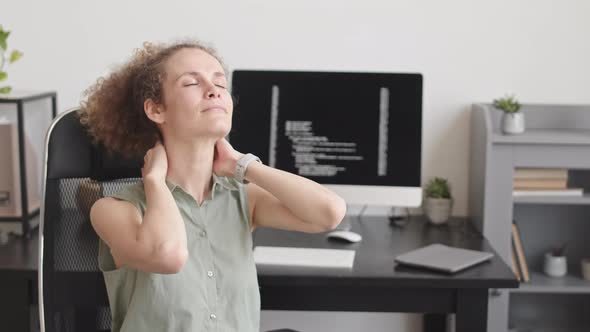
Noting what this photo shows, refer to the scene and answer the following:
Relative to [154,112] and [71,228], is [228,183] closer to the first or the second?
[154,112]

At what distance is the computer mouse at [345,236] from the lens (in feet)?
8.30

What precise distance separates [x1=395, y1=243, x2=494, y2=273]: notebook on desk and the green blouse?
2.01 feet

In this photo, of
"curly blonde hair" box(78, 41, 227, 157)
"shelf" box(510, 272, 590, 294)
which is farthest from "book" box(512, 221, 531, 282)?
"curly blonde hair" box(78, 41, 227, 157)

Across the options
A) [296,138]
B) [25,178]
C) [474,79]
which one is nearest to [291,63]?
[296,138]

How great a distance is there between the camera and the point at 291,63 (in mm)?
2922

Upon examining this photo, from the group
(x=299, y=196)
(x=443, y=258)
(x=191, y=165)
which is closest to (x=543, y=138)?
(x=443, y=258)

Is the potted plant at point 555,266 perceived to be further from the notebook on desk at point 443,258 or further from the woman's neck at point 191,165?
the woman's neck at point 191,165

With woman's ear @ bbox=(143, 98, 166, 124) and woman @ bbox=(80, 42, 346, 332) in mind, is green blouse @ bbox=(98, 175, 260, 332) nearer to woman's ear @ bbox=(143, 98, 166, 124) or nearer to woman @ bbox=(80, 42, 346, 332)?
woman @ bbox=(80, 42, 346, 332)

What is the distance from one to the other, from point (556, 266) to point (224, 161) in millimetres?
1575

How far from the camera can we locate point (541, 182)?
107 inches

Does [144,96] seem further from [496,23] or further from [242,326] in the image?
[496,23]

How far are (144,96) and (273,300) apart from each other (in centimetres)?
76

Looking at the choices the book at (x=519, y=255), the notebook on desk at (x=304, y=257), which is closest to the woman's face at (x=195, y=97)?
the notebook on desk at (x=304, y=257)

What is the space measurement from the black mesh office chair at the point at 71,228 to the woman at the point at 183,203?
2.0 inches
